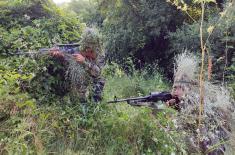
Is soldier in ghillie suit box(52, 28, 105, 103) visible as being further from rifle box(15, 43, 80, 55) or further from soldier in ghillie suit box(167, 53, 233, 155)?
soldier in ghillie suit box(167, 53, 233, 155)

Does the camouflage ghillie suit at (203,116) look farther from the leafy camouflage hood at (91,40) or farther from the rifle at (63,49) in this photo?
the rifle at (63,49)

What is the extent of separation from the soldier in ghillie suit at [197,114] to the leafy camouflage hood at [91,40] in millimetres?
1384

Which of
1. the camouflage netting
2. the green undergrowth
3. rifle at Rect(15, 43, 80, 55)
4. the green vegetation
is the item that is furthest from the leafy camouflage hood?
the green undergrowth

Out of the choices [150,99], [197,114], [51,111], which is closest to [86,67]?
[51,111]

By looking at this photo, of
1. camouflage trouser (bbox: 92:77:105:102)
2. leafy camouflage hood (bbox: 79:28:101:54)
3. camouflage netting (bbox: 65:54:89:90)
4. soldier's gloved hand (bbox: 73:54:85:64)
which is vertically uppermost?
leafy camouflage hood (bbox: 79:28:101:54)

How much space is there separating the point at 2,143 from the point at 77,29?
350 centimetres

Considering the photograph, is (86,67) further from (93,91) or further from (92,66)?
(93,91)

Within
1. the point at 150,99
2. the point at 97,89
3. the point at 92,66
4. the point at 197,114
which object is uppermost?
the point at 92,66

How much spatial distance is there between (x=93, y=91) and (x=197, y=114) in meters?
1.51

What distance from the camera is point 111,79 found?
8.84 metres

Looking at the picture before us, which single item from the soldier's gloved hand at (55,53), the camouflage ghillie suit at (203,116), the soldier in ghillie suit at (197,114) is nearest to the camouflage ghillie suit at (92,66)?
the soldier's gloved hand at (55,53)

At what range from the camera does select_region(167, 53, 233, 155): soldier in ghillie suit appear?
4.93 meters

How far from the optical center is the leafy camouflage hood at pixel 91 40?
4895mm

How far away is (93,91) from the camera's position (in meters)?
5.15
